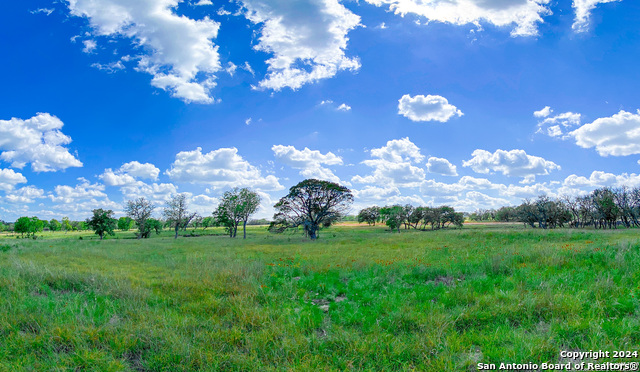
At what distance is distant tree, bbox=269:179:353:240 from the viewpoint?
4394cm

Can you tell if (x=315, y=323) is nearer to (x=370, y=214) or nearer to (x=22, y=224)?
(x=22, y=224)

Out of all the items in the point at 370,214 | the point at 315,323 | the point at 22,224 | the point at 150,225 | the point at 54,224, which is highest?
the point at 315,323

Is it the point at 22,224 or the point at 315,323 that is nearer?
the point at 315,323

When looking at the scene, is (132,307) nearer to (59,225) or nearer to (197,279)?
(197,279)

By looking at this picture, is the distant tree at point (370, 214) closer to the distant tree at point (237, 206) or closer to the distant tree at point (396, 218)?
the distant tree at point (396, 218)

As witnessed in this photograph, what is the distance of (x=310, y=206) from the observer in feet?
146

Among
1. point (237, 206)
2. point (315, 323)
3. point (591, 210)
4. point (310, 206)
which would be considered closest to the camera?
point (315, 323)

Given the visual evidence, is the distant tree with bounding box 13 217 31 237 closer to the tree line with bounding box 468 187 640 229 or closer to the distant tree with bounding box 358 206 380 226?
the distant tree with bounding box 358 206 380 226

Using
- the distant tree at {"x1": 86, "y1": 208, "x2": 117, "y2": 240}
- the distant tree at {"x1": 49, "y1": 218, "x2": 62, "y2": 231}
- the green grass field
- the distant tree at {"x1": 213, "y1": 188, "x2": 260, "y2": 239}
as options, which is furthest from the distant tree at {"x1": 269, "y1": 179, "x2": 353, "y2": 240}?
the distant tree at {"x1": 49, "y1": 218, "x2": 62, "y2": 231}

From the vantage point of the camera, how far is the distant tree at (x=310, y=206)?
43938 mm

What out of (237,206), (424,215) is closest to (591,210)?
(424,215)

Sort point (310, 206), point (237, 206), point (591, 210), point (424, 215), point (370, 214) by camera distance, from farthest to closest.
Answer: point (370, 214) < point (424, 215) < point (591, 210) < point (237, 206) < point (310, 206)

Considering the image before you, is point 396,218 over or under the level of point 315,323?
under

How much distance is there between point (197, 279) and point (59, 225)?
19647cm
